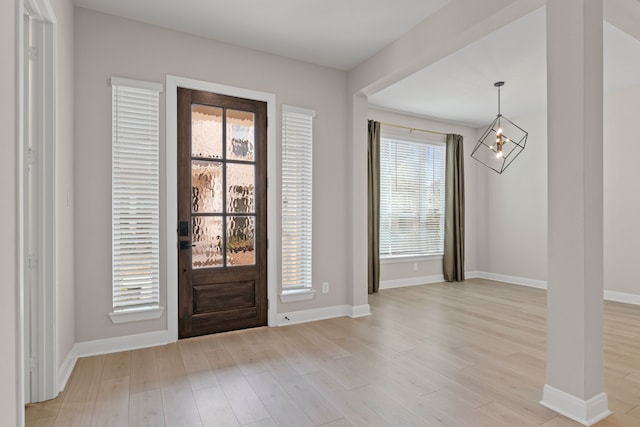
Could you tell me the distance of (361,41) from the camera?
3.59 meters

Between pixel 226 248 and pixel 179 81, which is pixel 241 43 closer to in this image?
pixel 179 81

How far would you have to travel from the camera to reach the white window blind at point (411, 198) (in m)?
5.95

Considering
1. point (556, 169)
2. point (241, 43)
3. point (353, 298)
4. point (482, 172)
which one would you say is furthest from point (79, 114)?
point (482, 172)

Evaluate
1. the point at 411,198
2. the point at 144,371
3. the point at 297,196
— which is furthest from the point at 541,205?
the point at 144,371

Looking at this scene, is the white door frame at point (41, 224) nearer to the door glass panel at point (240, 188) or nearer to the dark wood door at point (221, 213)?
Answer: the dark wood door at point (221, 213)

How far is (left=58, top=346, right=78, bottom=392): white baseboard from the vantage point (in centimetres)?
242

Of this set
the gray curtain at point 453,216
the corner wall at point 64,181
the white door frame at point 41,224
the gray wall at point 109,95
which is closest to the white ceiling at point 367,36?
the gray wall at point 109,95

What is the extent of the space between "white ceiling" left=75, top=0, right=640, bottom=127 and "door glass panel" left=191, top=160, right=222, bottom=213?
1294 millimetres

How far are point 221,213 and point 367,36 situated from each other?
2316mm

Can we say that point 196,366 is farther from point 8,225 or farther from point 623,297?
point 623,297

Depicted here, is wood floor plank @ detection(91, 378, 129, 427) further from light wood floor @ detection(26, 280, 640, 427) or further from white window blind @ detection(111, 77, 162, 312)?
white window blind @ detection(111, 77, 162, 312)

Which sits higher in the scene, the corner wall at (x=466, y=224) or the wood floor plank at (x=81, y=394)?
the corner wall at (x=466, y=224)

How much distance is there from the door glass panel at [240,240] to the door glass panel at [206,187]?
0.73 ft

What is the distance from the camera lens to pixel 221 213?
361cm
